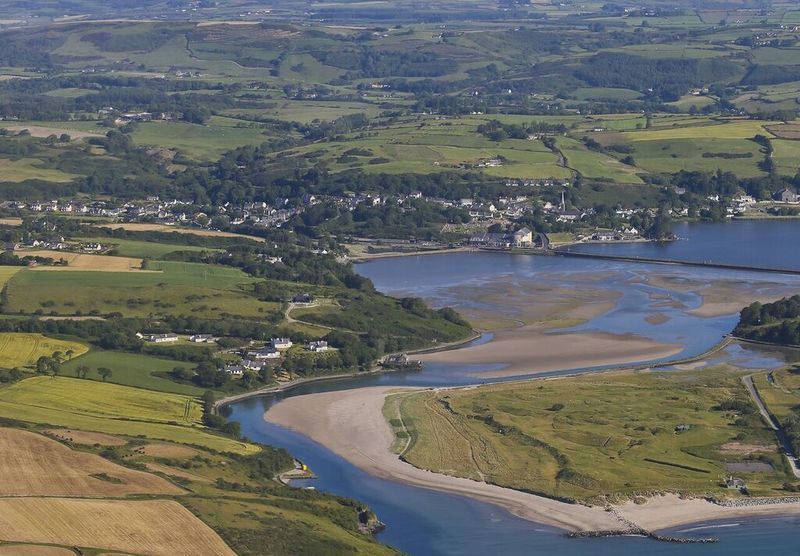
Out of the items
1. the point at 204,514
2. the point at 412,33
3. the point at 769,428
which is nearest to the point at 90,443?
the point at 204,514

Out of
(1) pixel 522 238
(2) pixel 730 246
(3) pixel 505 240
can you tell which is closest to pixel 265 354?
(3) pixel 505 240

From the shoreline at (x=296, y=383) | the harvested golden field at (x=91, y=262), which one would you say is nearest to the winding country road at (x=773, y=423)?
the shoreline at (x=296, y=383)

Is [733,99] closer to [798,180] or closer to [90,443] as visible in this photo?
[798,180]

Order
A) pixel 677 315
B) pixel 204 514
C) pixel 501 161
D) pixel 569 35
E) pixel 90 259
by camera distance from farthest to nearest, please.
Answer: pixel 569 35 → pixel 501 161 → pixel 90 259 → pixel 677 315 → pixel 204 514

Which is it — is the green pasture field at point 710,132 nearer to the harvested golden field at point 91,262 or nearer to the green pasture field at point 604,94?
the green pasture field at point 604,94

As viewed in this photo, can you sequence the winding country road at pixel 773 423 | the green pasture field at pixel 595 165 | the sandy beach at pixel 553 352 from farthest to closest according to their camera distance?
1. the green pasture field at pixel 595 165
2. the sandy beach at pixel 553 352
3. the winding country road at pixel 773 423

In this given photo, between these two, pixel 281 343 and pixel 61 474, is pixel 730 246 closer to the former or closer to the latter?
pixel 281 343

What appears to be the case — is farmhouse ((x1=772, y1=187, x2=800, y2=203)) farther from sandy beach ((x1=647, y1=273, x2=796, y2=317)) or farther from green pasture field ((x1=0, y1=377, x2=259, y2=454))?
green pasture field ((x1=0, y1=377, x2=259, y2=454))
